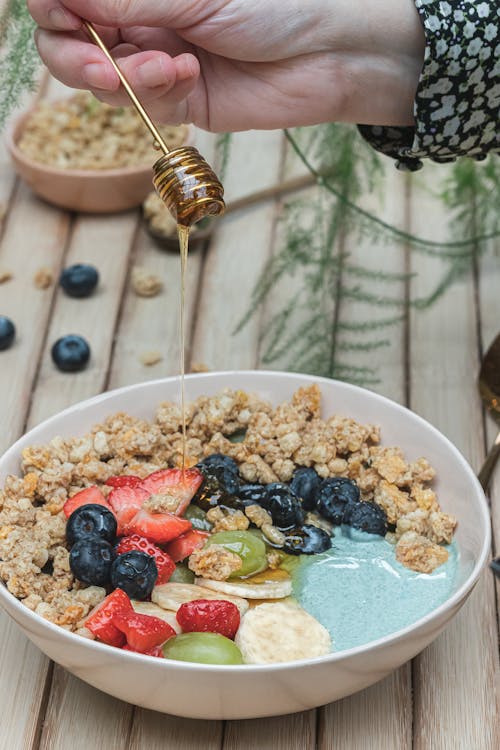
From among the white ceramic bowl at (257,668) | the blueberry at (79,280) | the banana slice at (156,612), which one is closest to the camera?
the white ceramic bowl at (257,668)

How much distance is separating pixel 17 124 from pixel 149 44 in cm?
68

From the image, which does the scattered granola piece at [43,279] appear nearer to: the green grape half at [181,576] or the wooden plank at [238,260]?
the wooden plank at [238,260]

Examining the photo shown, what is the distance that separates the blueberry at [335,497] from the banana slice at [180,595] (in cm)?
18

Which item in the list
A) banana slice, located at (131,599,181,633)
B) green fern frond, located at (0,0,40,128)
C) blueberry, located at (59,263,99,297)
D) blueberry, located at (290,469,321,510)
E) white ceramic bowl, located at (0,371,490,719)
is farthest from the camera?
blueberry, located at (59,263,99,297)

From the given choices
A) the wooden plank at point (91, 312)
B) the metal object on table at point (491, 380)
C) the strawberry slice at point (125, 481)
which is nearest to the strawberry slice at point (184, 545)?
the strawberry slice at point (125, 481)

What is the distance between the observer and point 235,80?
Result: 1.56 metres

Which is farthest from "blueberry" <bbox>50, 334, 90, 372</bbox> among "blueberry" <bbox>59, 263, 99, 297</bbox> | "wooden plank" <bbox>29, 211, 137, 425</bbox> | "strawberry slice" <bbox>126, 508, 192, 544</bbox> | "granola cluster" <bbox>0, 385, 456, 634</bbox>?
"strawberry slice" <bbox>126, 508, 192, 544</bbox>

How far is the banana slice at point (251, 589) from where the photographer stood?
1.17 meters

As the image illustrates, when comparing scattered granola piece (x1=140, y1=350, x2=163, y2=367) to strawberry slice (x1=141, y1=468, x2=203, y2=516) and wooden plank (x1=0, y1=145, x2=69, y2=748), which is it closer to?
wooden plank (x1=0, y1=145, x2=69, y2=748)

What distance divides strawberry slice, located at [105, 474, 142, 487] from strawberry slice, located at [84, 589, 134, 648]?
23 centimetres

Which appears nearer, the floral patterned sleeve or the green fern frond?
the floral patterned sleeve

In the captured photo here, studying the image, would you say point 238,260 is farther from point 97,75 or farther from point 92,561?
point 92,561

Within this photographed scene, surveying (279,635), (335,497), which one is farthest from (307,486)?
(279,635)

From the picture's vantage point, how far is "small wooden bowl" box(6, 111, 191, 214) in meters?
1.98
